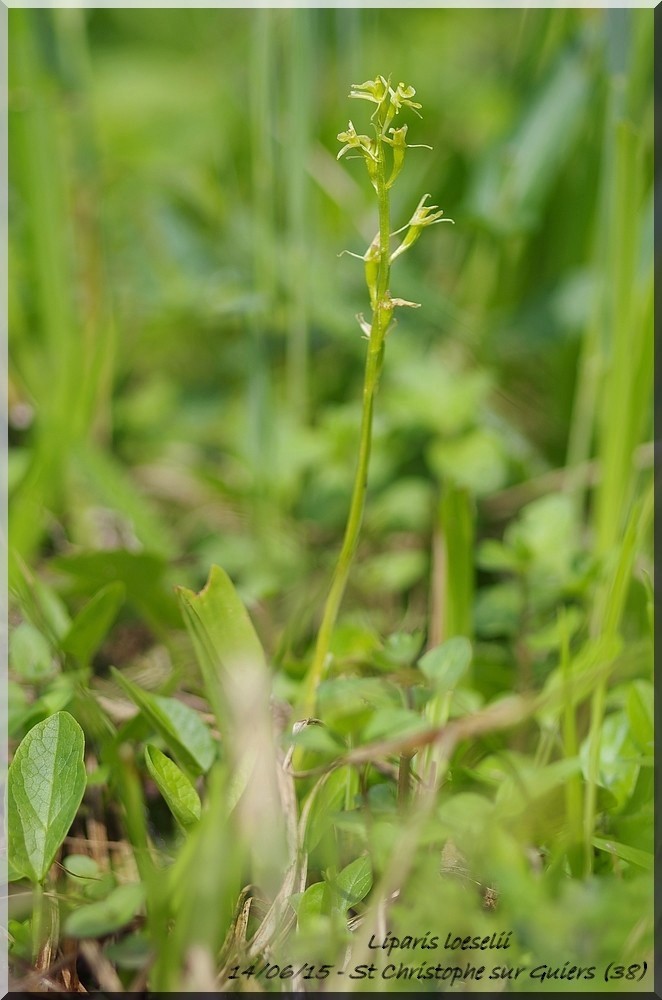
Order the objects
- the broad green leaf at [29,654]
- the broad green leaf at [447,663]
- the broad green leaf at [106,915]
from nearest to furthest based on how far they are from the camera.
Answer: the broad green leaf at [106,915] < the broad green leaf at [447,663] < the broad green leaf at [29,654]

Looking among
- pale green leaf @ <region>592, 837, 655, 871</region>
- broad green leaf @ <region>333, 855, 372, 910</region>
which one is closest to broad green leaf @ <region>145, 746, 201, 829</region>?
broad green leaf @ <region>333, 855, 372, 910</region>

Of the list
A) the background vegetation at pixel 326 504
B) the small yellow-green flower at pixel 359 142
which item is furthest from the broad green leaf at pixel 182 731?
the small yellow-green flower at pixel 359 142

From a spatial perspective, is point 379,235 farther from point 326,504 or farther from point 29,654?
point 326,504

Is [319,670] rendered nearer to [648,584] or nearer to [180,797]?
[180,797]

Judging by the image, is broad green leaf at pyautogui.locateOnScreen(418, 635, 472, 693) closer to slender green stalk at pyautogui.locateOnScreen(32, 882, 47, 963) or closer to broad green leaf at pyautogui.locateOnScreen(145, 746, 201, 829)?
broad green leaf at pyautogui.locateOnScreen(145, 746, 201, 829)

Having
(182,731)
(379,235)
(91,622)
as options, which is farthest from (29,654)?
(379,235)

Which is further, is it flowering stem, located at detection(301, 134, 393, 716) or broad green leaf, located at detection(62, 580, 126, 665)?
broad green leaf, located at detection(62, 580, 126, 665)

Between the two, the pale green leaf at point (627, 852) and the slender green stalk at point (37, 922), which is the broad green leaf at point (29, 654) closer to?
the slender green stalk at point (37, 922)

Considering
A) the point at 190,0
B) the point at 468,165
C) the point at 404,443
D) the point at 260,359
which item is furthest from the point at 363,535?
the point at 190,0
